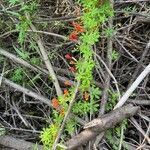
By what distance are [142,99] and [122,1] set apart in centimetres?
59

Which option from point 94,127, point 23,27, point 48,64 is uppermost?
point 23,27

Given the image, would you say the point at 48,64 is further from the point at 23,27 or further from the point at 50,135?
the point at 50,135

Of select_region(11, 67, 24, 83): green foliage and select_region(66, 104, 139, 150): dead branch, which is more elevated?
select_region(11, 67, 24, 83): green foliage

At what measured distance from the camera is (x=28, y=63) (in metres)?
1.92

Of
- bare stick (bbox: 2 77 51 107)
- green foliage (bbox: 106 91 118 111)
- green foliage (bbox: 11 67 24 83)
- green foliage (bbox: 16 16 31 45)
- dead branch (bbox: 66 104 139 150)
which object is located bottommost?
dead branch (bbox: 66 104 139 150)

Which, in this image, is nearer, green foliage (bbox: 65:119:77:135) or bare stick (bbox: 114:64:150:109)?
green foliage (bbox: 65:119:77:135)

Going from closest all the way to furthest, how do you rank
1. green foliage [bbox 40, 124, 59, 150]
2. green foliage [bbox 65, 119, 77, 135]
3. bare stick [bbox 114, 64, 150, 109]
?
green foliage [bbox 40, 124, 59, 150]
green foliage [bbox 65, 119, 77, 135]
bare stick [bbox 114, 64, 150, 109]

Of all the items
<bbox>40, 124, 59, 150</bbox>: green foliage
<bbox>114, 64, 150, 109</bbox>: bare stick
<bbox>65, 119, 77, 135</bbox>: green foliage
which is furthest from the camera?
<bbox>114, 64, 150, 109</bbox>: bare stick

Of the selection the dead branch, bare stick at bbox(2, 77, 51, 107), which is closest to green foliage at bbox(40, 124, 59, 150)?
the dead branch

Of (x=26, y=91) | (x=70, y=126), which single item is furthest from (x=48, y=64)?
(x=70, y=126)

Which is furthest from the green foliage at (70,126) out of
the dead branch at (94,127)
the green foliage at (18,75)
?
the green foliage at (18,75)

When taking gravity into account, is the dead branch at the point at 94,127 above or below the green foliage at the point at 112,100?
below

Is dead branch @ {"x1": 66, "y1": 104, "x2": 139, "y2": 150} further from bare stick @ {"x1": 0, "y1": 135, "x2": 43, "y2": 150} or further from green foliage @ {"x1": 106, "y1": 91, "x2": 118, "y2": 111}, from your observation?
bare stick @ {"x1": 0, "y1": 135, "x2": 43, "y2": 150}

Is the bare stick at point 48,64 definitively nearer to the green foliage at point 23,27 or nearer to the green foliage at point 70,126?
the green foliage at point 23,27
